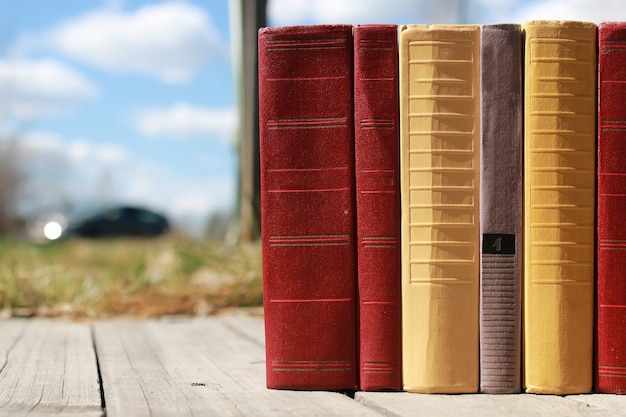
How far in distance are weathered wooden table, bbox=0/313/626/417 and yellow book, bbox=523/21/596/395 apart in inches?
2.4

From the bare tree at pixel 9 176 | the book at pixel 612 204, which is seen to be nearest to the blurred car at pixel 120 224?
the bare tree at pixel 9 176

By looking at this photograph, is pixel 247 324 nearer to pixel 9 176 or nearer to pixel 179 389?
pixel 179 389

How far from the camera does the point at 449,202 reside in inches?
42.1

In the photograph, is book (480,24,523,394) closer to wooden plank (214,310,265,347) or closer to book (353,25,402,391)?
book (353,25,402,391)

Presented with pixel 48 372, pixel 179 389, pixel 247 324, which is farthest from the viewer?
pixel 247 324

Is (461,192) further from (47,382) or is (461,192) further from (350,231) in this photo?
(47,382)

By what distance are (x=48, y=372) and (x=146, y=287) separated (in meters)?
1.54

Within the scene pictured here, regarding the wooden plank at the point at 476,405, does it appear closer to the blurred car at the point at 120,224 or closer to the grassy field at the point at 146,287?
the grassy field at the point at 146,287

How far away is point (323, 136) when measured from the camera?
1.09 m

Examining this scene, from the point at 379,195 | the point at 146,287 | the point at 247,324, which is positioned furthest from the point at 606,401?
the point at 146,287

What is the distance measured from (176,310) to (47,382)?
3.47ft

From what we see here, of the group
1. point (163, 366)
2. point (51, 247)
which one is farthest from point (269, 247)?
point (51, 247)

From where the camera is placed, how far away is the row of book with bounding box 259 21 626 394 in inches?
42.1

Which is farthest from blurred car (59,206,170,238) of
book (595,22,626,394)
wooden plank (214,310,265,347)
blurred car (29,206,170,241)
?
book (595,22,626,394)
